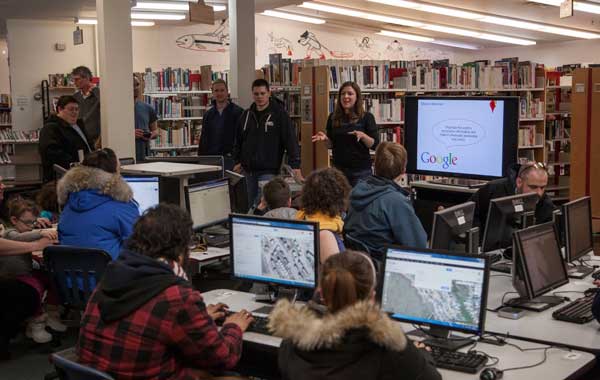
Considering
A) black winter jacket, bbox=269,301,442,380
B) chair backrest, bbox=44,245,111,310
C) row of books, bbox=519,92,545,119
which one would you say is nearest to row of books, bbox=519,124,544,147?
row of books, bbox=519,92,545,119

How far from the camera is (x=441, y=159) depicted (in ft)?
25.0

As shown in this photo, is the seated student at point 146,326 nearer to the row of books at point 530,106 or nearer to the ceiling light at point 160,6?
the row of books at point 530,106

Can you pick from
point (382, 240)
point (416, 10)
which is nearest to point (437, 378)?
point (382, 240)

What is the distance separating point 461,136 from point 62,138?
12.7 ft

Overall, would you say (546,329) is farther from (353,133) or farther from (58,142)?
(58,142)

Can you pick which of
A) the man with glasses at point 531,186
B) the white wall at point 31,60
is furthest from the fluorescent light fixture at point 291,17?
the man with glasses at point 531,186

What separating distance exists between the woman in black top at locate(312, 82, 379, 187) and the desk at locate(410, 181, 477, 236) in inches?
25.9

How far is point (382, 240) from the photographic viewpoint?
4262mm

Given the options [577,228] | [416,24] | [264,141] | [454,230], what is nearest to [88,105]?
[264,141]

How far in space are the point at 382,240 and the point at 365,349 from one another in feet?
6.31

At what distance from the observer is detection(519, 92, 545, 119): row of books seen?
36.4 ft

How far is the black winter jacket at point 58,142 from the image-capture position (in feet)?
23.6

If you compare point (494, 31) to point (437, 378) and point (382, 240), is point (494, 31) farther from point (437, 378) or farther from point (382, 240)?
point (437, 378)

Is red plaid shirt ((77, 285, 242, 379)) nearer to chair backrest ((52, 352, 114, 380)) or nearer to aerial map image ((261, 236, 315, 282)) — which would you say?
chair backrest ((52, 352, 114, 380))
